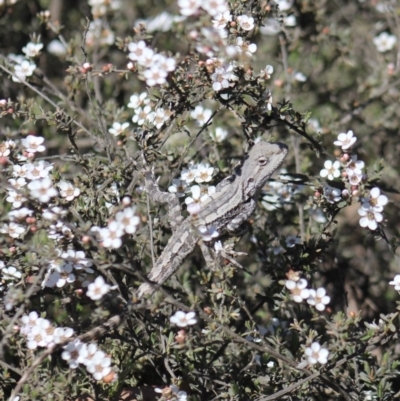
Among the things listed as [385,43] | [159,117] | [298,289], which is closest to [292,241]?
[298,289]

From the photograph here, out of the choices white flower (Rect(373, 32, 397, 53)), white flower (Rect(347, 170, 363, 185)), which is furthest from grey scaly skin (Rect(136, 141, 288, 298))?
white flower (Rect(373, 32, 397, 53))

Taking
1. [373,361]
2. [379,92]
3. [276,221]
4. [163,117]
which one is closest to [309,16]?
[379,92]

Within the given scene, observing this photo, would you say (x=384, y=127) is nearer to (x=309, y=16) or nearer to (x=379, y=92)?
(x=379, y=92)

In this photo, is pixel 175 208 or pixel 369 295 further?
pixel 369 295

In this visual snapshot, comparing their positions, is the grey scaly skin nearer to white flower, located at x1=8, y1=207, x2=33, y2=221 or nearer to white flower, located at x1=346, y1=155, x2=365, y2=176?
white flower, located at x1=346, y1=155, x2=365, y2=176

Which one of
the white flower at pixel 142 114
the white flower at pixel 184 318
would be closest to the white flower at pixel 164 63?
the white flower at pixel 142 114

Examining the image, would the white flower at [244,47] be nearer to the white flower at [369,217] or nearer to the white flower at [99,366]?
the white flower at [369,217]

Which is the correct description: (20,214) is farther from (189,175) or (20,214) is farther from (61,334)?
(189,175)
